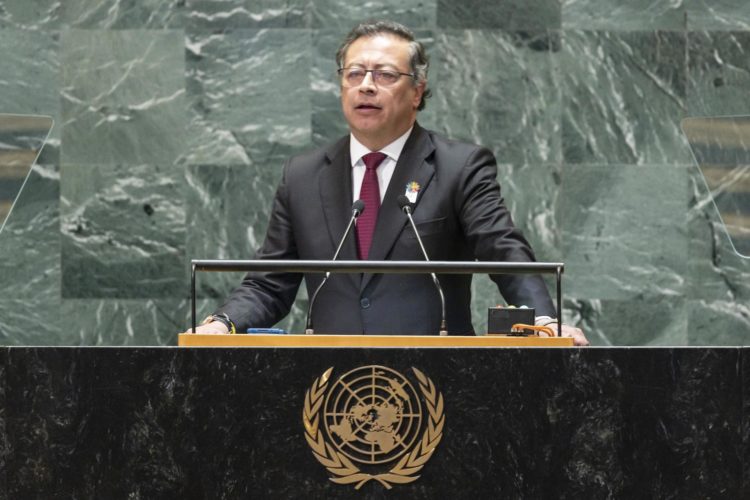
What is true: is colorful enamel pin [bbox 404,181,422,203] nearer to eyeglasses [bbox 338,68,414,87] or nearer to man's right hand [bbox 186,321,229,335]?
eyeglasses [bbox 338,68,414,87]

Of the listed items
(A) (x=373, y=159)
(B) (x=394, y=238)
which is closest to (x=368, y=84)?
(A) (x=373, y=159)

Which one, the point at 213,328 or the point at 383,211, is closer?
the point at 213,328

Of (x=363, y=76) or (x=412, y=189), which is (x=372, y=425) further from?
(x=363, y=76)

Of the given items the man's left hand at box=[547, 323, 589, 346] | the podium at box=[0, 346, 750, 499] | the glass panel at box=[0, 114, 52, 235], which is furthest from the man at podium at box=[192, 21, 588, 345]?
the podium at box=[0, 346, 750, 499]

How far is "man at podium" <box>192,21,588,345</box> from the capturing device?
421 cm

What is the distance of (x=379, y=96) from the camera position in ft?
14.3

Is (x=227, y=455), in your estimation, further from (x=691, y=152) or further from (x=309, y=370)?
(x=691, y=152)

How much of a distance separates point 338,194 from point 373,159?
0.61ft

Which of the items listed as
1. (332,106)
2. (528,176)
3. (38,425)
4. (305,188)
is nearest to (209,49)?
(332,106)

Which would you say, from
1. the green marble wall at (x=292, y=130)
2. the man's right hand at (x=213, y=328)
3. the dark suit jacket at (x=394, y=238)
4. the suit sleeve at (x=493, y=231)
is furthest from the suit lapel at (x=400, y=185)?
the green marble wall at (x=292, y=130)

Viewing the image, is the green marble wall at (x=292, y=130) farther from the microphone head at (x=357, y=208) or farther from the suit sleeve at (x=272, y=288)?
the microphone head at (x=357, y=208)

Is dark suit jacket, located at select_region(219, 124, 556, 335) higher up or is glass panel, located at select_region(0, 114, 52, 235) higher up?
glass panel, located at select_region(0, 114, 52, 235)

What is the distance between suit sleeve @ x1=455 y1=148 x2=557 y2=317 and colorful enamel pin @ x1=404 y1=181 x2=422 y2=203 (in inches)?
5.7

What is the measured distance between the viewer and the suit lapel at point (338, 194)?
14.0ft
